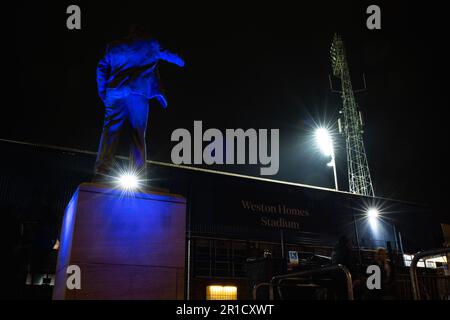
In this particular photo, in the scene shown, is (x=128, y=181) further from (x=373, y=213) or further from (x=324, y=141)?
(x=324, y=141)

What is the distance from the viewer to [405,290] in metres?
7.68

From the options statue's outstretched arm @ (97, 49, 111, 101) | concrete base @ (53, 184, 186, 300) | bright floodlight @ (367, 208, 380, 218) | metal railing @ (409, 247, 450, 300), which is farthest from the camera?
bright floodlight @ (367, 208, 380, 218)

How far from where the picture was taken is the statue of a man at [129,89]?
4227mm

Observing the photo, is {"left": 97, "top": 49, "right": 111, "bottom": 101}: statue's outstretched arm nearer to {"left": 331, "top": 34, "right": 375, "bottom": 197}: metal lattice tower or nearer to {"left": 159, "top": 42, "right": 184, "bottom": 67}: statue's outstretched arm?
{"left": 159, "top": 42, "right": 184, "bottom": 67}: statue's outstretched arm

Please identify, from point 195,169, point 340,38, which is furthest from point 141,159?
point 340,38

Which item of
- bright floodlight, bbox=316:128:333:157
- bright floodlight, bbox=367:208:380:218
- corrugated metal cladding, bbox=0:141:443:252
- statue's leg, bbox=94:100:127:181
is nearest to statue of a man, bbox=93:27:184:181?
statue's leg, bbox=94:100:127:181

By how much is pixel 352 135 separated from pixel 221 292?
945cm

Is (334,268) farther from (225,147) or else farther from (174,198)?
(225,147)

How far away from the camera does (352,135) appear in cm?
1745

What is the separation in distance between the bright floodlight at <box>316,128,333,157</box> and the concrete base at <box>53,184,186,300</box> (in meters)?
11.6

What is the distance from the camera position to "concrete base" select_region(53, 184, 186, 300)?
10.9ft

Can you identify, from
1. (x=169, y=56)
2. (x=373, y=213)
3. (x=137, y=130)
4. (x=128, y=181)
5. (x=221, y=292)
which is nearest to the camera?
(x=128, y=181)

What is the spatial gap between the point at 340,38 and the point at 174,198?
57.8 ft

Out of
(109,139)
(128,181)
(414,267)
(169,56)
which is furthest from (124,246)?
(414,267)
